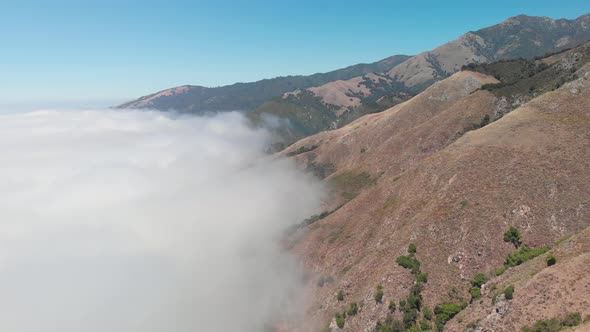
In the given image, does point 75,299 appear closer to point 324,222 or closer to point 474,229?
point 324,222

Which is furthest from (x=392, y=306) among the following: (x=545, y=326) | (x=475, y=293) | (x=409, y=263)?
(x=545, y=326)

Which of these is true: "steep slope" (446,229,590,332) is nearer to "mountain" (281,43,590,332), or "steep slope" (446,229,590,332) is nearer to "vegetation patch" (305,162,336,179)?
"mountain" (281,43,590,332)

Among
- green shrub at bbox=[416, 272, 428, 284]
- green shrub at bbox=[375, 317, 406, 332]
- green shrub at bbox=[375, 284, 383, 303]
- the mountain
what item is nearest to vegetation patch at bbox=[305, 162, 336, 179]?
the mountain

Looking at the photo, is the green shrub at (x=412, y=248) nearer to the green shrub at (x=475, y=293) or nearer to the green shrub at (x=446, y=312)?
the green shrub at (x=475, y=293)

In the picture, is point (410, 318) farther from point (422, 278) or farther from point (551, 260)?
point (551, 260)

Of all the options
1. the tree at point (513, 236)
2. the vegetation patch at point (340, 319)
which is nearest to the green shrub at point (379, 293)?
the vegetation patch at point (340, 319)

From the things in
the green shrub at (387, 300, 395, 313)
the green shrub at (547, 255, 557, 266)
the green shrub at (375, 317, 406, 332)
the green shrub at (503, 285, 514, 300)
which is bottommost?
the green shrub at (375, 317, 406, 332)

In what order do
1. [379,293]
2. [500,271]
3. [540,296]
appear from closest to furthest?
[540,296]
[500,271]
[379,293]
